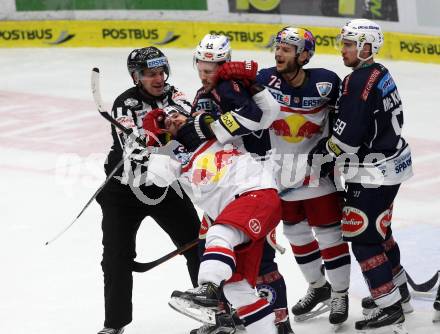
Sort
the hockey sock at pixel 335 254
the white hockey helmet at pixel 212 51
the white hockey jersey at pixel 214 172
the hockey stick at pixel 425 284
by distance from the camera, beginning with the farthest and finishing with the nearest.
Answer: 1. the hockey stick at pixel 425 284
2. the hockey sock at pixel 335 254
3. the white hockey helmet at pixel 212 51
4. the white hockey jersey at pixel 214 172

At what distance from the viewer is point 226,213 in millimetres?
4766

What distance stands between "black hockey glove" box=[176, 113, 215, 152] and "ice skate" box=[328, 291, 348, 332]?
3.83 feet

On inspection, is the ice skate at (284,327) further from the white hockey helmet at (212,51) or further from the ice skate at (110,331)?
the white hockey helmet at (212,51)

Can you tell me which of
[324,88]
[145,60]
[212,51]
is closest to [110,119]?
[145,60]

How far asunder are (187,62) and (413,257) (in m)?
5.80

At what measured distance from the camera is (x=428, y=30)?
11.0 m

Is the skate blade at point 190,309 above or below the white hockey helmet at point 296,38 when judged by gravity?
below

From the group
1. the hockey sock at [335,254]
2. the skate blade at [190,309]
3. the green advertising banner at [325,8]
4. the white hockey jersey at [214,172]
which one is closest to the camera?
the skate blade at [190,309]

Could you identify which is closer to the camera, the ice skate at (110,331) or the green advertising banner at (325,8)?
the ice skate at (110,331)

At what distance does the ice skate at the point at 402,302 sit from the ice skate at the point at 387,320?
0.20 m

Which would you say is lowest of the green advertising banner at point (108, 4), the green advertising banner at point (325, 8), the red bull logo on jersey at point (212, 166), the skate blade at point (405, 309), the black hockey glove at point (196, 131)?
the green advertising banner at point (108, 4)

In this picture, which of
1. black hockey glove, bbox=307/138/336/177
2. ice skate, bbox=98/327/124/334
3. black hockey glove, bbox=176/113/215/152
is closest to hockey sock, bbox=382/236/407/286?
black hockey glove, bbox=307/138/336/177

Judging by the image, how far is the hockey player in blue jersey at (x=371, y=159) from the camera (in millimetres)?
5133

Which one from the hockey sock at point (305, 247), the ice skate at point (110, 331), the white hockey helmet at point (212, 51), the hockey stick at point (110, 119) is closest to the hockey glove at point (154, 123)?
the hockey stick at point (110, 119)
